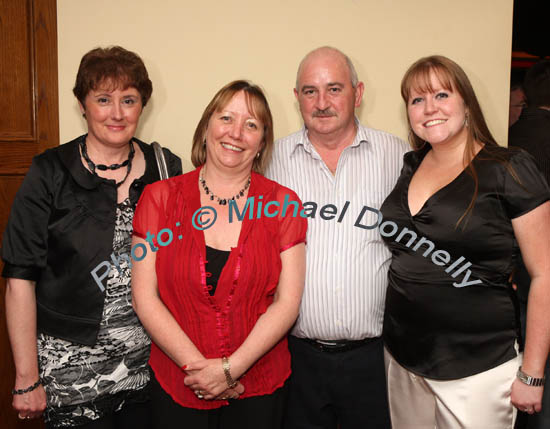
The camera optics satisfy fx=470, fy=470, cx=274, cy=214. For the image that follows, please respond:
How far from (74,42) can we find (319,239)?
1.54 metres

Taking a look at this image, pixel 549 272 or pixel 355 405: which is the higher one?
pixel 549 272

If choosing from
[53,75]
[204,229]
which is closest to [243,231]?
[204,229]

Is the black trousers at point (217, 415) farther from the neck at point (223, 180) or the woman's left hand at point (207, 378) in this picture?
the neck at point (223, 180)

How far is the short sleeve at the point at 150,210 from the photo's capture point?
1.61 meters

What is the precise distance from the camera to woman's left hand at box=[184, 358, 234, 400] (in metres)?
1.53

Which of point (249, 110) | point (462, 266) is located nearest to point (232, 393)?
point (462, 266)

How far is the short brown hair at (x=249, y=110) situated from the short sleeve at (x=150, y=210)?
0.22 metres

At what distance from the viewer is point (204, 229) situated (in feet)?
5.40

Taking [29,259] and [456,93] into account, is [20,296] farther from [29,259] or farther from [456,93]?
[456,93]

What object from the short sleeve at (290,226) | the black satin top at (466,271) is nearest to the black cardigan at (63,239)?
the short sleeve at (290,226)

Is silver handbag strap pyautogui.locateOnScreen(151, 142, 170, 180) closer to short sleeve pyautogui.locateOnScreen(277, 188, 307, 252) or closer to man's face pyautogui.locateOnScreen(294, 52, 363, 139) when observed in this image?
Result: short sleeve pyautogui.locateOnScreen(277, 188, 307, 252)

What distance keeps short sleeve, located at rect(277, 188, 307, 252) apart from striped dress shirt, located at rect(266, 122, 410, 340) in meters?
0.22

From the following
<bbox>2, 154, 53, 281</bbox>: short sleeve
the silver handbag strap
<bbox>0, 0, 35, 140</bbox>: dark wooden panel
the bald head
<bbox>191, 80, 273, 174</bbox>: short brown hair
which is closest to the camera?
<bbox>2, 154, 53, 281</bbox>: short sleeve

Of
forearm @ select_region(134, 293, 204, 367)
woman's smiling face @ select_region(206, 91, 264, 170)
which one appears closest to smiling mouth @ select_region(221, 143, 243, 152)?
woman's smiling face @ select_region(206, 91, 264, 170)
